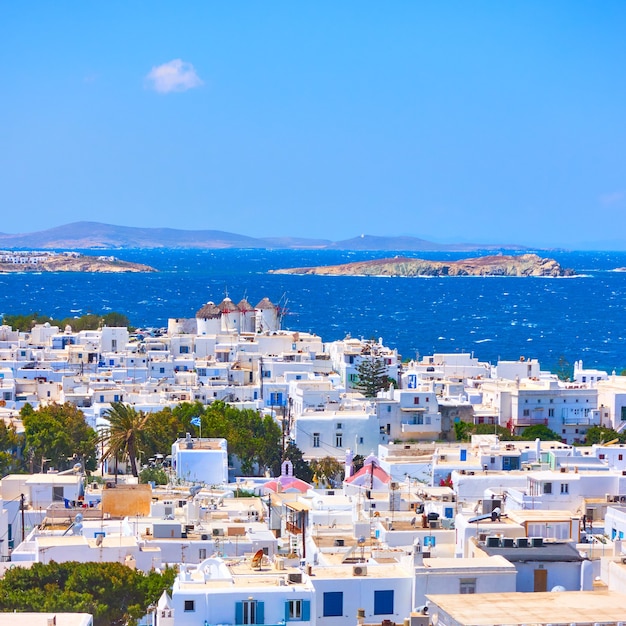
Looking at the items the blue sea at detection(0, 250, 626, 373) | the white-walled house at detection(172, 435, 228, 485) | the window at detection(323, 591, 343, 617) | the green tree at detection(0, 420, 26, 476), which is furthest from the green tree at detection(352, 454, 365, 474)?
the blue sea at detection(0, 250, 626, 373)

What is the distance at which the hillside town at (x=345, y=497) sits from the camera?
17688mm

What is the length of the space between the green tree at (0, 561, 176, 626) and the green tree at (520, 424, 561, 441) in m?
25.1

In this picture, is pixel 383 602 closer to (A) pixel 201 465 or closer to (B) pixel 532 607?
(B) pixel 532 607

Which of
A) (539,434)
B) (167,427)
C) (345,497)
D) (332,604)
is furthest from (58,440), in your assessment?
(332,604)

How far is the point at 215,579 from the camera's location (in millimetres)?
17641

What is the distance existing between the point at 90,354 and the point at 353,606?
44.6m

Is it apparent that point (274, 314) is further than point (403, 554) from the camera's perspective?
Yes

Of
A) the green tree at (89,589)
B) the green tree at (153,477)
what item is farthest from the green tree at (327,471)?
the green tree at (89,589)

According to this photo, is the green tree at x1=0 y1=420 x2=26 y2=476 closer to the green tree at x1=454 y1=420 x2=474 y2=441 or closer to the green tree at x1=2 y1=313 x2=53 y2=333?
the green tree at x1=454 y1=420 x2=474 y2=441

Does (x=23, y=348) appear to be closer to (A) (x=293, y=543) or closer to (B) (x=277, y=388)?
(B) (x=277, y=388)

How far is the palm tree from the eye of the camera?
127 feet

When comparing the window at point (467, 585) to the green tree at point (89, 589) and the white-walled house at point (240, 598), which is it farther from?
the green tree at point (89, 589)

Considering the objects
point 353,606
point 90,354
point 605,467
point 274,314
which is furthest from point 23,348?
point 353,606

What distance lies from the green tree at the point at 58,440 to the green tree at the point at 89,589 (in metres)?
17.0
